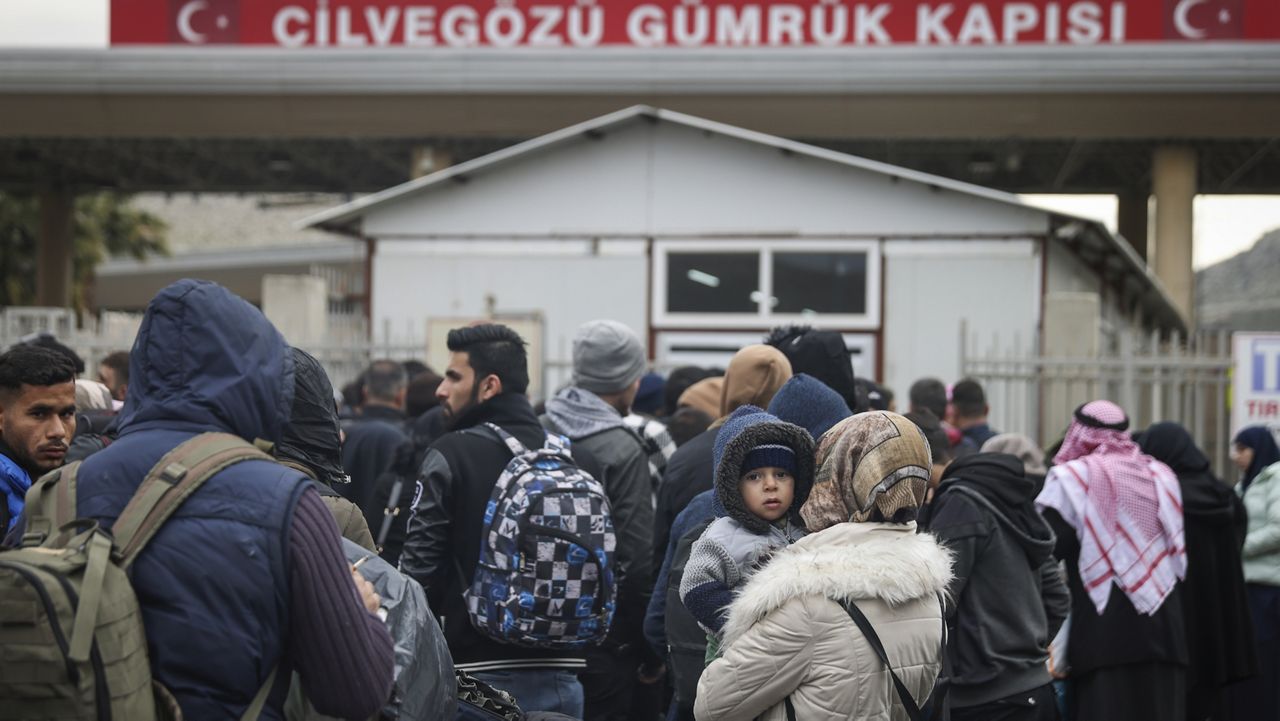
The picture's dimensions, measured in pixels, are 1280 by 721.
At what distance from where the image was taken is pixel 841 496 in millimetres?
4051

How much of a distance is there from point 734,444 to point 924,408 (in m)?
4.90

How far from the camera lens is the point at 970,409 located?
9.27 m

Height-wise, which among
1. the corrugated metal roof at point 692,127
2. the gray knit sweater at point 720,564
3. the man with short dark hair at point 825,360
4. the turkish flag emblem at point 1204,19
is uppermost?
the turkish flag emblem at point 1204,19

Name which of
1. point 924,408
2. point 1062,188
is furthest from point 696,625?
point 1062,188

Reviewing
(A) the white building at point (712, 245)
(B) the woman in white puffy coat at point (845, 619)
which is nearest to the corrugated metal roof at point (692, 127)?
(A) the white building at point (712, 245)

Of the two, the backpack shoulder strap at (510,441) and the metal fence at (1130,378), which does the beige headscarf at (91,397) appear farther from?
the metal fence at (1130,378)

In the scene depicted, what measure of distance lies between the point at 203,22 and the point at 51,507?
22.3 metres

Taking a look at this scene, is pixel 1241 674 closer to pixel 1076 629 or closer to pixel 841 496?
pixel 1076 629

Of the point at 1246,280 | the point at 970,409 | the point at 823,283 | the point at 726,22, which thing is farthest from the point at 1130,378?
the point at 1246,280

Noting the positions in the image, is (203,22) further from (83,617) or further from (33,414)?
(83,617)

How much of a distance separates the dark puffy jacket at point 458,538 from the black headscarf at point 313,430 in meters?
1.15

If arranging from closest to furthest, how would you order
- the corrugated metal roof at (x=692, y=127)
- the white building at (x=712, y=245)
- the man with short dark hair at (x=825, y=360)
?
1. the man with short dark hair at (x=825, y=360)
2. the corrugated metal roof at (x=692, y=127)
3. the white building at (x=712, y=245)

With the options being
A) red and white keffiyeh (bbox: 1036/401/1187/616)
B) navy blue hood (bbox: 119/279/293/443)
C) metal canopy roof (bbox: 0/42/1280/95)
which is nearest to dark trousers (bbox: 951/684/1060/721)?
red and white keffiyeh (bbox: 1036/401/1187/616)

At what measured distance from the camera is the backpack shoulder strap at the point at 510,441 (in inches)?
202
